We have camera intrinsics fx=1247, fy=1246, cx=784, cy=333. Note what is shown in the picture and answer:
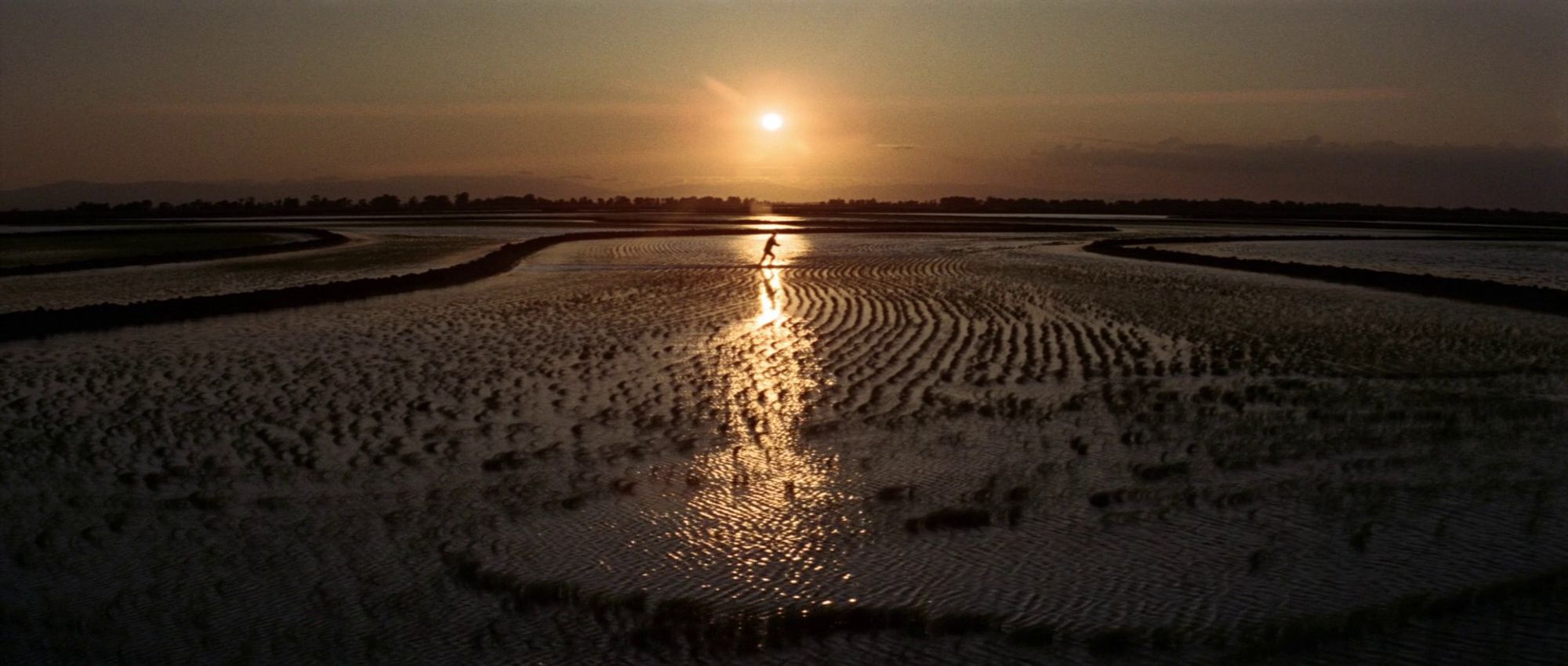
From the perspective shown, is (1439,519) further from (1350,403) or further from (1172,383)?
(1172,383)

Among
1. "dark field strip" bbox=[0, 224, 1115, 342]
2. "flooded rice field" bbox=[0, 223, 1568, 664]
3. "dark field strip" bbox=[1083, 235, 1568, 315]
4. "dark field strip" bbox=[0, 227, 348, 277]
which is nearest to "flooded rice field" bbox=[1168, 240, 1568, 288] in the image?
"dark field strip" bbox=[1083, 235, 1568, 315]

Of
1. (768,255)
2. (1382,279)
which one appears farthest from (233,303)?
(1382,279)

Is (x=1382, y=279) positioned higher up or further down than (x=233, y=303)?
higher up

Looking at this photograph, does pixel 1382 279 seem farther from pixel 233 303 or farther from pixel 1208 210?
pixel 1208 210

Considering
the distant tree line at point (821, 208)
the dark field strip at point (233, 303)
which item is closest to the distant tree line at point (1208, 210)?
the distant tree line at point (821, 208)

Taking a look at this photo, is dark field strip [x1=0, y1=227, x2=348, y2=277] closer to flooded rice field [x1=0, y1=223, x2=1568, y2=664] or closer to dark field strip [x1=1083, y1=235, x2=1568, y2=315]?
flooded rice field [x1=0, y1=223, x2=1568, y2=664]

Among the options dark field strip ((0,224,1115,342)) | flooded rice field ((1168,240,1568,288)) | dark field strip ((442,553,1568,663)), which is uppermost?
flooded rice field ((1168,240,1568,288))

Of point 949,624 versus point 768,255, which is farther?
point 768,255

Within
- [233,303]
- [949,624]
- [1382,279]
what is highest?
[1382,279]
